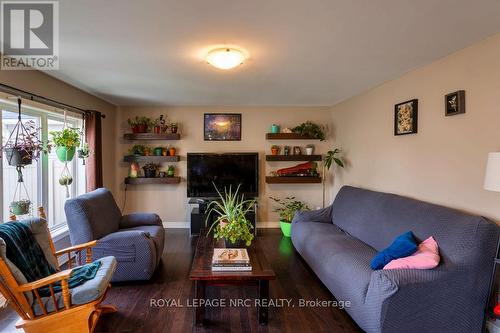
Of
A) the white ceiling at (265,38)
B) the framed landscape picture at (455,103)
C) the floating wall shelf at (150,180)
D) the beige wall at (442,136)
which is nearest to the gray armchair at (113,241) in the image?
the white ceiling at (265,38)

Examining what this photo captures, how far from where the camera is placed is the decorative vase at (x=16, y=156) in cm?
261

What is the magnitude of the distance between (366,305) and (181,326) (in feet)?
4.88

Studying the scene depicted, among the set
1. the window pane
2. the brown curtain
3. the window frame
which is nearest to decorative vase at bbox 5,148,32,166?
the window pane

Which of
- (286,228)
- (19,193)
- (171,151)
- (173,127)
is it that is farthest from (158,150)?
(286,228)

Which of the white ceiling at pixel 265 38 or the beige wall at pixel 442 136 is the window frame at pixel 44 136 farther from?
the beige wall at pixel 442 136

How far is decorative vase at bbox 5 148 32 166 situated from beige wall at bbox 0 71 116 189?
0.66 metres

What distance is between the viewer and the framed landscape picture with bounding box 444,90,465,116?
2.50 m

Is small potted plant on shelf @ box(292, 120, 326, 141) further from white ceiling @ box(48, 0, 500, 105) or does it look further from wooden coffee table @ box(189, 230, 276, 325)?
wooden coffee table @ box(189, 230, 276, 325)

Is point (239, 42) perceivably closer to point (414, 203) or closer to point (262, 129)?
point (414, 203)

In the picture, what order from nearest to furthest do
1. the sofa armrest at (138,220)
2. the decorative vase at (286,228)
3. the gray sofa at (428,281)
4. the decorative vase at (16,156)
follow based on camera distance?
the gray sofa at (428,281) < the decorative vase at (16,156) < the sofa armrest at (138,220) < the decorative vase at (286,228)

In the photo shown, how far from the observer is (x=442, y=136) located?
2752 mm

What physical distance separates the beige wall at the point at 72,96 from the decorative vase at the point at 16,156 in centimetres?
66

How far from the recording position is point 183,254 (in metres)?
4.04

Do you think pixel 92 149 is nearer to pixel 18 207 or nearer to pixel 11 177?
pixel 11 177
